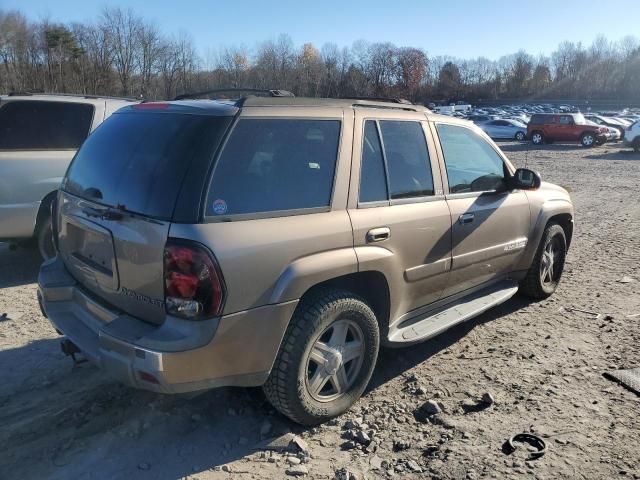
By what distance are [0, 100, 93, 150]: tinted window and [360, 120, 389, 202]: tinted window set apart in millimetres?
4014

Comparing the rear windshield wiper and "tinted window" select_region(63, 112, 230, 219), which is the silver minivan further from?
the rear windshield wiper

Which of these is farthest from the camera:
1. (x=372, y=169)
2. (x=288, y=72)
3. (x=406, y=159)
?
(x=288, y=72)

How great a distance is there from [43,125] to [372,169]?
4283 millimetres

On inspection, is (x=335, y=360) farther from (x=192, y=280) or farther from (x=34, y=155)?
(x=34, y=155)

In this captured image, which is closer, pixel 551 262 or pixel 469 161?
pixel 469 161

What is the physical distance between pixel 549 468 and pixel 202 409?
6.81 ft

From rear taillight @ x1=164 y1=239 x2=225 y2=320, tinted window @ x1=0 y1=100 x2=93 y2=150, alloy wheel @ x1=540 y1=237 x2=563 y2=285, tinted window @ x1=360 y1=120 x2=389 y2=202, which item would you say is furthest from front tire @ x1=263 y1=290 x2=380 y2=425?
tinted window @ x1=0 y1=100 x2=93 y2=150

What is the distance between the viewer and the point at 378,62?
10300cm

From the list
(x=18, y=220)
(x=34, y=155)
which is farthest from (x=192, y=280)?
(x=34, y=155)

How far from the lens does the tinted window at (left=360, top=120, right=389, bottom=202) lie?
337cm

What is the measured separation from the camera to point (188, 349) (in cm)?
259

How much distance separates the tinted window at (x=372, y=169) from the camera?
337 centimetres

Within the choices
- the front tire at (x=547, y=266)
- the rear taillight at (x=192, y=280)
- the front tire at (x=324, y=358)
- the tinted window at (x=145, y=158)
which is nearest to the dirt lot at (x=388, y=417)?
the front tire at (x=324, y=358)

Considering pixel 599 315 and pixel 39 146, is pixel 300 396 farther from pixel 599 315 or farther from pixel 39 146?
pixel 39 146
